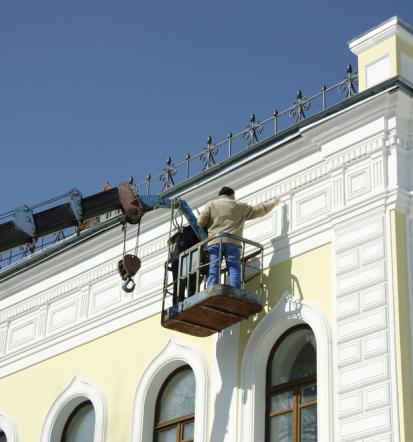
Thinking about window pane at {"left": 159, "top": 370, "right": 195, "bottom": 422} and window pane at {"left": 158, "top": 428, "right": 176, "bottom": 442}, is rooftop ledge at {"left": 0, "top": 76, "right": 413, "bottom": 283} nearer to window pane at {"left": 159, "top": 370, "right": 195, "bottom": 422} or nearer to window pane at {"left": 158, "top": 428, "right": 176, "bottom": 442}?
window pane at {"left": 159, "top": 370, "right": 195, "bottom": 422}

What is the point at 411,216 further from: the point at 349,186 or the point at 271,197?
the point at 271,197

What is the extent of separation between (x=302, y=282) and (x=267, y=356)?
3.54 feet

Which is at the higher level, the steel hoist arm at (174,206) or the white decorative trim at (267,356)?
the steel hoist arm at (174,206)

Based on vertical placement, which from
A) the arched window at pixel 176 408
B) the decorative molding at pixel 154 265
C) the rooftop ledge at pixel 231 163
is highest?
the rooftop ledge at pixel 231 163

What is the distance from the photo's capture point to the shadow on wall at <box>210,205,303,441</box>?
15.9m

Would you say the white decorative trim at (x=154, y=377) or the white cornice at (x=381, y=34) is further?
the white decorative trim at (x=154, y=377)

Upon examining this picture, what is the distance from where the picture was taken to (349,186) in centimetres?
1577

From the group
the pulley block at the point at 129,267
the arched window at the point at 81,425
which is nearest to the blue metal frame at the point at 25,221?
the pulley block at the point at 129,267

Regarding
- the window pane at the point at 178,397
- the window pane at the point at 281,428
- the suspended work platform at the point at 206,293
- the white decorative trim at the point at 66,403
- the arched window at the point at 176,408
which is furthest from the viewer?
A: the white decorative trim at the point at 66,403

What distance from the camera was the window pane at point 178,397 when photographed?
1694 cm

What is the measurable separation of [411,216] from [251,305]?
7.56 ft

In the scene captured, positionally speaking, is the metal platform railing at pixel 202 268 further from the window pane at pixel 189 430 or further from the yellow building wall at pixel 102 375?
the window pane at pixel 189 430

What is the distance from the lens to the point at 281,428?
50.5 feet

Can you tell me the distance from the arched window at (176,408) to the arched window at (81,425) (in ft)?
4.88
